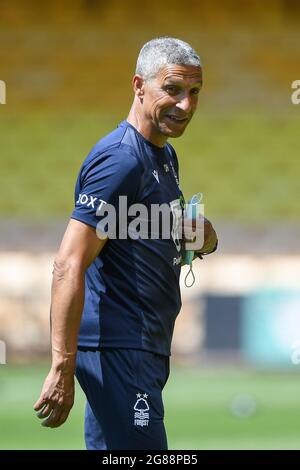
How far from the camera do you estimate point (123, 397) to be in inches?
129

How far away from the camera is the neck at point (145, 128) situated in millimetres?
3479

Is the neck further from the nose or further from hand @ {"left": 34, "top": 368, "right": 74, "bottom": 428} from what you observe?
hand @ {"left": 34, "top": 368, "right": 74, "bottom": 428}

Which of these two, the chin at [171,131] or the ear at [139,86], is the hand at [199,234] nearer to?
the chin at [171,131]

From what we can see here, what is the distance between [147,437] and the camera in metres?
3.29

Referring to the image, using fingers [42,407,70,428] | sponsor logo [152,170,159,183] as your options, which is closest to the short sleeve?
sponsor logo [152,170,159,183]

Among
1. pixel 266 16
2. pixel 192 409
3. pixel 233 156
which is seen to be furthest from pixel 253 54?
pixel 192 409

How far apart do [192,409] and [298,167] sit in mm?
7256

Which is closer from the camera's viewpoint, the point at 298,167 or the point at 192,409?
the point at 192,409

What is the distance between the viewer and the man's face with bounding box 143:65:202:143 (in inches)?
133

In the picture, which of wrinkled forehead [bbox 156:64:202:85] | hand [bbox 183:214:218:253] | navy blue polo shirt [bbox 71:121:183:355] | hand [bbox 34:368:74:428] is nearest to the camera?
hand [bbox 34:368:74:428]

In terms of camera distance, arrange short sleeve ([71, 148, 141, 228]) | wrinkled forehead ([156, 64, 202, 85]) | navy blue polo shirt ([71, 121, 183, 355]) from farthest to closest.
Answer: wrinkled forehead ([156, 64, 202, 85]), navy blue polo shirt ([71, 121, 183, 355]), short sleeve ([71, 148, 141, 228])

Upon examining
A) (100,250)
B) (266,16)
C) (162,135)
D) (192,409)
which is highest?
(266,16)

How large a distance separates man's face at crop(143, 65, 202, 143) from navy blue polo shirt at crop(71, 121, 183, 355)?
10 cm

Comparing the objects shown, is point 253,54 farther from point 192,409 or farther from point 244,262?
point 192,409
